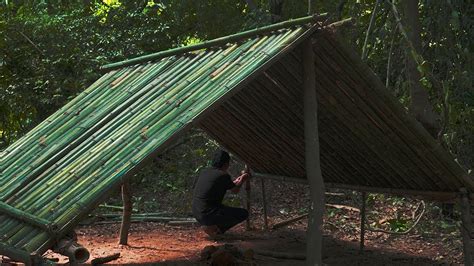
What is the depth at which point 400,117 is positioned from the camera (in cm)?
578

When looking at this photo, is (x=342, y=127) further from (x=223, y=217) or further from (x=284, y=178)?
(x=223, y=217)

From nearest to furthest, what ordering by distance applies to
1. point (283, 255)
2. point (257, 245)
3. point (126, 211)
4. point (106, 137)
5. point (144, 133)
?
point (144, 133), point (106, 137), point (283, 255), point (126, 211), point (257, 245)

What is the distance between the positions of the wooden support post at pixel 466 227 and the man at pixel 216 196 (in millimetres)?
2690

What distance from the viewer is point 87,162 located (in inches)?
198

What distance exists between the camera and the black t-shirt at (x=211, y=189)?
8.00 meters

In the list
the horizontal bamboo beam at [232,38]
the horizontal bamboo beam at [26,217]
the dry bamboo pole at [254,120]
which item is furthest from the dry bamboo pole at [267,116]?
the horizontal bamboo beam at [26,217]

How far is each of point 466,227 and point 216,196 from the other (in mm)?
2946

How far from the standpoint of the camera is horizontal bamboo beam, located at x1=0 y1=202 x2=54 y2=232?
4505 millimetres

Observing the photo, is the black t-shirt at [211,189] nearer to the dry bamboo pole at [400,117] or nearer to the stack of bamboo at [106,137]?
the stack of bamboo at [106,137]

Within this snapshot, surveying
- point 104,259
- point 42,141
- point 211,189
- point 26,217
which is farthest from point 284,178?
point 26,217

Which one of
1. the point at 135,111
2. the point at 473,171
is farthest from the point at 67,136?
the point at 473,171

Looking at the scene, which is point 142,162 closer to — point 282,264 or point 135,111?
point 135,111

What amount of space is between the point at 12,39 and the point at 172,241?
16.2 ft

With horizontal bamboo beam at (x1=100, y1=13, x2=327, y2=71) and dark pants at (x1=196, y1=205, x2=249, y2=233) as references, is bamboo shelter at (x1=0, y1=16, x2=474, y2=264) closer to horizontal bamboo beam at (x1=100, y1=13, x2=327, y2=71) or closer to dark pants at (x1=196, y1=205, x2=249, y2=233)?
horizontal bamboo beam at (x1=100, y1=13, x2=327, y2=71)
